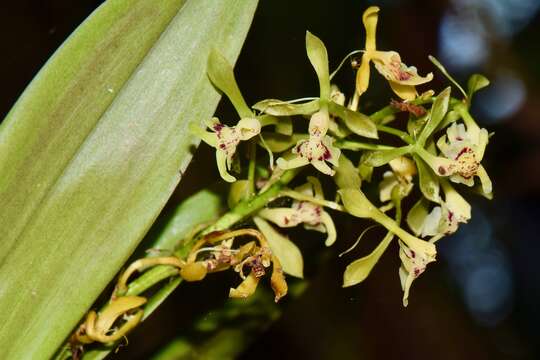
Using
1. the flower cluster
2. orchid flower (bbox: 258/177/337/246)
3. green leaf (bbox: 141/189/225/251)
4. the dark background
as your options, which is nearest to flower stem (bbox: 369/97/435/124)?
the flower cluster

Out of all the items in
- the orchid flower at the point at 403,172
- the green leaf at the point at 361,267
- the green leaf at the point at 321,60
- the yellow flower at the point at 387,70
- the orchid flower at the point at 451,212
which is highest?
the green leaf at the point at 321,60

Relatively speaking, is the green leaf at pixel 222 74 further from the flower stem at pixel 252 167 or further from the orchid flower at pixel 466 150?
the orchid flower at pixel 466 150

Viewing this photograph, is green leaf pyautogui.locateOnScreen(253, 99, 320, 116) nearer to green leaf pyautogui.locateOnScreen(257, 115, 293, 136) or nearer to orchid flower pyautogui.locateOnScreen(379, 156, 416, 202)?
green leaf pyautogui.locateOnScreen(257, 115, 293, 136)

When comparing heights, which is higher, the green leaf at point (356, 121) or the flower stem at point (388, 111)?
the green leaf at point (356, 121)

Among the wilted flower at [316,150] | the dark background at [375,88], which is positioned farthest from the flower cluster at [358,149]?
the dark background at [375,88]

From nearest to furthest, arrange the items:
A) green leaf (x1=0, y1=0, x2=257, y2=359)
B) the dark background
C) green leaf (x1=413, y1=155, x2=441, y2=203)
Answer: green leaf (x1=0, y1=0, x2=257, y2=359)
green leaf (x1=413, y1=155, x2=441, y2=203)
the dark background
